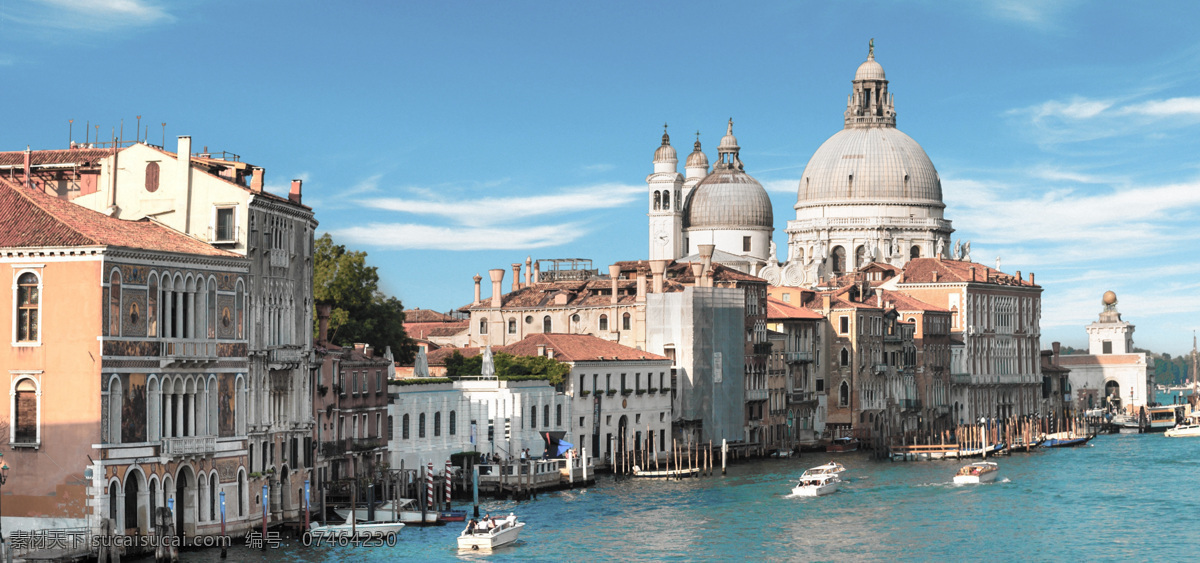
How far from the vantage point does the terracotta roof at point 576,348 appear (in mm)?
58469

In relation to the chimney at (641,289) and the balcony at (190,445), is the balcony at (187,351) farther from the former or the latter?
the chimney at (641,289)

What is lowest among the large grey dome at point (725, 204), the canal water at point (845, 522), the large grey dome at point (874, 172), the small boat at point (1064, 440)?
the canal water at point (845, 522)

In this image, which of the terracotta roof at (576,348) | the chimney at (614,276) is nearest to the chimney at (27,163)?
the terracotta roof at (576,348)

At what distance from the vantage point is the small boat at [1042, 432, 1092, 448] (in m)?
85.4

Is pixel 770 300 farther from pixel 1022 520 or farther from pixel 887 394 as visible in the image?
pixel 1022 520

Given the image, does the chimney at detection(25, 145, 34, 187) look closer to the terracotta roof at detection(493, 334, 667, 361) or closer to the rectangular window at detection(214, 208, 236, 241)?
the rectangular window at detection(214, 208, 236, 241)

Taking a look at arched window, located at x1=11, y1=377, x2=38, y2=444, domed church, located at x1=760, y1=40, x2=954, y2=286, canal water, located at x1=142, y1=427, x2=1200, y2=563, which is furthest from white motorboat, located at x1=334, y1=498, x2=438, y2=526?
domed church, located at x1=760, y1=40, x2=954, y2=286

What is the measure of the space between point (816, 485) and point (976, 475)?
8157 millimetres

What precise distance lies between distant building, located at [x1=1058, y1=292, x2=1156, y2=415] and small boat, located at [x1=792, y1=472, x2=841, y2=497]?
Answer: 72.4m

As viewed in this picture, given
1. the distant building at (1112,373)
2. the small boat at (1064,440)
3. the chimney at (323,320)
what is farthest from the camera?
the distant building at (1112,373)

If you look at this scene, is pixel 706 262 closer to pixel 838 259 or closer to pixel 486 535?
pixel 486 535

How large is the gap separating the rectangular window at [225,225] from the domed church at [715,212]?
60.2m

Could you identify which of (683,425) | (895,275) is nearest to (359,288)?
(683,425)

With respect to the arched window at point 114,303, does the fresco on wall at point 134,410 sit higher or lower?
lower
